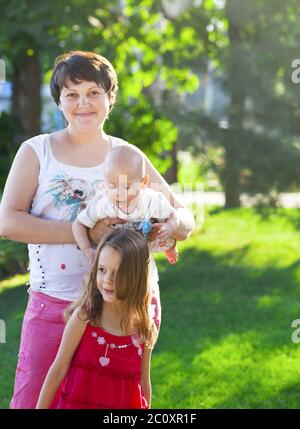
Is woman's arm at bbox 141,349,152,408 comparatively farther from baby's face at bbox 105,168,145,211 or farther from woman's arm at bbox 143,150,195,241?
baby's face at bbox 105,168,145,211

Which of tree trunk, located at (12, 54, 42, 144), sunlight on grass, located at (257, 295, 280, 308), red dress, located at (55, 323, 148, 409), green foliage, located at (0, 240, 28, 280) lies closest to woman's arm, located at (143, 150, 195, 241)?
red dress, located at (55, 323, 148, 409)

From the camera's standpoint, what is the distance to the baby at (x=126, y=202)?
2467mm

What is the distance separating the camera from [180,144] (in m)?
10.7

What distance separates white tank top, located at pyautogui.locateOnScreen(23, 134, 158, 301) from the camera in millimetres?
2631

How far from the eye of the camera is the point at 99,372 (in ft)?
8.58

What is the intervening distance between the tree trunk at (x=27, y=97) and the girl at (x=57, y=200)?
22.2 ft

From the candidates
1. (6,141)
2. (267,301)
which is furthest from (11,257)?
(267,301)

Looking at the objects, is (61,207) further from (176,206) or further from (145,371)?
(145,371)

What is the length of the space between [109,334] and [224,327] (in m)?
3.77

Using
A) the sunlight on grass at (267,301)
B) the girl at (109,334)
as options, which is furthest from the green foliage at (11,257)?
the girl at (109,334)

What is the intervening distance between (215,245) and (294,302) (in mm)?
3642

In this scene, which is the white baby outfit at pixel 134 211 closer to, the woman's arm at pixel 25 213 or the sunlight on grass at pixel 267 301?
the woman's arm at pixel 25 213
